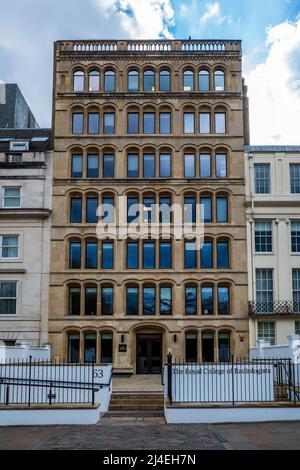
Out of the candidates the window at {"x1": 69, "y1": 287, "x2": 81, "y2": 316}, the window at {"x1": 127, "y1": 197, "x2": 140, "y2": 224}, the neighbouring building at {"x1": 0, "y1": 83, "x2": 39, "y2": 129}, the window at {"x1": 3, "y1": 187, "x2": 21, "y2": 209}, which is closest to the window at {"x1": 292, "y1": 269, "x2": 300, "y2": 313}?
the window at {"x1": 127, "y1": 197, "x2": 140, "y2": 224}

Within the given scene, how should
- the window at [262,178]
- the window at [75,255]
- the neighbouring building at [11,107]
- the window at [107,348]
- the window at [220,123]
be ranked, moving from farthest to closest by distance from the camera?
the neighbouring building at [11,107]
the window at [220,123]
the window at [262,178]
the window at [75,255]
the window at [107,348]

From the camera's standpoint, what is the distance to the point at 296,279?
3666 centimetres

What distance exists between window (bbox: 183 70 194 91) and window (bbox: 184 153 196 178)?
4.85 meters

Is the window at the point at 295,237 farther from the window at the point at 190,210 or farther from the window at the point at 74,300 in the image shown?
the window at the point at 74,300

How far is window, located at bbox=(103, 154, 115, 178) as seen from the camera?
38312 millimetres

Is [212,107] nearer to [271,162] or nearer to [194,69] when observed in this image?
[194,69]

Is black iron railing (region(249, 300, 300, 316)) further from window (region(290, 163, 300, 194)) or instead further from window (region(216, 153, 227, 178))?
window (region(216, 153, 227, 178))

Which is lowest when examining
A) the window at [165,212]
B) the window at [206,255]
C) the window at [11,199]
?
the window at [206,255]

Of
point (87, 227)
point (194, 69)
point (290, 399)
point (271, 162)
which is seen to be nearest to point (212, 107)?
point (194, 69)

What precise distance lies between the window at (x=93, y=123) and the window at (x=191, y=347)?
596 inches

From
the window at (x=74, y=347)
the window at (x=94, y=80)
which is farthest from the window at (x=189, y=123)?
the window at (x=74, y=347)

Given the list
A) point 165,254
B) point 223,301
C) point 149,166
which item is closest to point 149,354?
point 223,301

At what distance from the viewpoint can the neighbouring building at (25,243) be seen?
35656mm

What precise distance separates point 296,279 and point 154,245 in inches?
374
